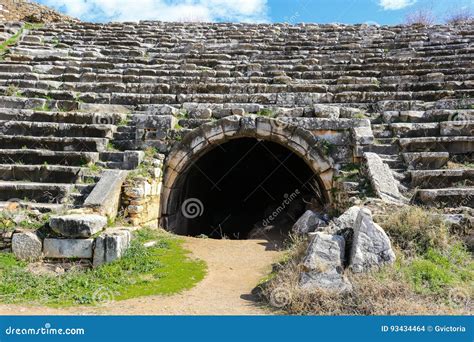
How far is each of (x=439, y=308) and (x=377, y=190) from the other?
7.87 feet

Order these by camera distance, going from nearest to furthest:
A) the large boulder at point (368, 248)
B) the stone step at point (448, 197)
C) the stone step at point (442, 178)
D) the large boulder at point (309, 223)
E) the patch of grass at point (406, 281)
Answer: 1. the patch of grass at point (406, 281)
2. the large boulder at point (368, 248)
3. the stone step at point (448, 197)
4. the stone step at point (442, 178)
5. the large boulder at point (309, 223)

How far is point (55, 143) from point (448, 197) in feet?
20.9

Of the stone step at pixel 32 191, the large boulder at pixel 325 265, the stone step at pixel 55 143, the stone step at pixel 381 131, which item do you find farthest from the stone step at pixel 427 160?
the stone step at pixel 32 191

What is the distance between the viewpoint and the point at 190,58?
11.3 meters

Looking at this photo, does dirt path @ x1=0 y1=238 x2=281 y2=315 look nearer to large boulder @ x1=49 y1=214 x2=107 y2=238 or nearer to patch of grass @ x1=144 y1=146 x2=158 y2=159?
large boulder @ x1=49 y1=214 x2=107 y2=238

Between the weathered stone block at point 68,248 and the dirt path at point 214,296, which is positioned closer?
the dirt path at point 214,296

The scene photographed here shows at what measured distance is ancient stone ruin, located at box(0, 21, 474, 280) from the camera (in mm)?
6090

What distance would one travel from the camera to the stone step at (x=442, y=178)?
6355 millimetres

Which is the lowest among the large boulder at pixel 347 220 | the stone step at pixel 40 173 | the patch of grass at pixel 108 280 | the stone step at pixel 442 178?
the patch of grass at pixel 108 280

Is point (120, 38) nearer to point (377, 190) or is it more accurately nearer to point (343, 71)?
point (343, 71)

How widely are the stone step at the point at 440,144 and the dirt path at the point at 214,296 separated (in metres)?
2.83

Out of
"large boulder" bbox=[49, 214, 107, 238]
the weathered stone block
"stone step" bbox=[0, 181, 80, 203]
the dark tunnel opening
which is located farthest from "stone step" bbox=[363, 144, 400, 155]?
"stone step" bbox=[0, 181, 80, 203]

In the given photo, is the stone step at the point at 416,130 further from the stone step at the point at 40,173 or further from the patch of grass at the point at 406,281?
the stone step at the point at 40,173

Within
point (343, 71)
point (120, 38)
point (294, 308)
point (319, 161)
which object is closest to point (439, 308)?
point (294, 308)
